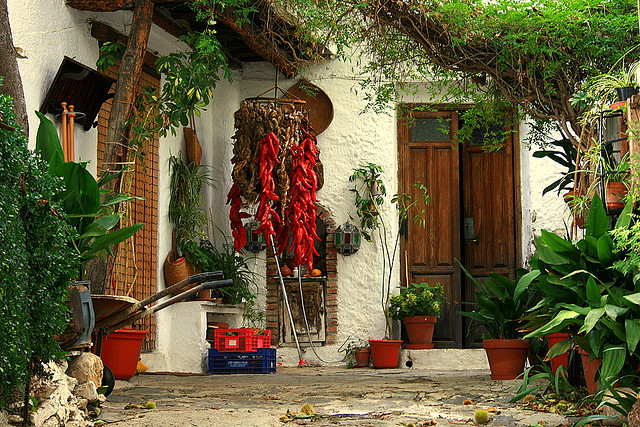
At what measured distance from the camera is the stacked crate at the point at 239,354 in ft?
22.9

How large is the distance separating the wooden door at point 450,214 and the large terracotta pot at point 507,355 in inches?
116

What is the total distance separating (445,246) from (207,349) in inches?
113

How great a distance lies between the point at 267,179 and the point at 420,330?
7.62 feet

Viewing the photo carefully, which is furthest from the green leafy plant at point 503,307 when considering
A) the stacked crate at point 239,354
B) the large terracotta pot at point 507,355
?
the stacked crate at point 239,354

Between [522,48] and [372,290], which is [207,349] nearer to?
[372,290]

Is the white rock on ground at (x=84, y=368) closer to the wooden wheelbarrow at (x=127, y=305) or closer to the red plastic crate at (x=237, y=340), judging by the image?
the wooden wheelbarrow at (x=127, y=305)

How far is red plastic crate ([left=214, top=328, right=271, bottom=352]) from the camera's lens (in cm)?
699

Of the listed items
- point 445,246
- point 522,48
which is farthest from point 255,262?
point 522,48

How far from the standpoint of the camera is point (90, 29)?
19.2 ft

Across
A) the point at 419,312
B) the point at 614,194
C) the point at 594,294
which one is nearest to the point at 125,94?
the point at 614,194

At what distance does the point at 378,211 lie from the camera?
317 inches

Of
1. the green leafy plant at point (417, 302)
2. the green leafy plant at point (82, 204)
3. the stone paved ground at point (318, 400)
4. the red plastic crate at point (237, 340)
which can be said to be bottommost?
the stone paved ground at point (318, 400)

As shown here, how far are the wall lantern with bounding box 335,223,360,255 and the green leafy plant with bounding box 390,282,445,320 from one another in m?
0.67

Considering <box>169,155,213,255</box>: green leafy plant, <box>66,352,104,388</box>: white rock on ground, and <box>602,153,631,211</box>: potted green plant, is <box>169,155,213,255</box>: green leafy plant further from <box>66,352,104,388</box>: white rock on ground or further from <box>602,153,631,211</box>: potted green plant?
<box>602,153,631,211</box>: potted green plant
